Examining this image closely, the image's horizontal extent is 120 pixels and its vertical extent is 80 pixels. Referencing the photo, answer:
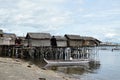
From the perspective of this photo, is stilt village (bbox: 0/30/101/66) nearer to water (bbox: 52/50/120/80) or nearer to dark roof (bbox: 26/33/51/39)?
dark roof (bbox: 26/33/51/39)

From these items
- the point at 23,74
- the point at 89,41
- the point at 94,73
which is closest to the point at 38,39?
the point at 89,41

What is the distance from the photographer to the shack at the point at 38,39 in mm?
59534

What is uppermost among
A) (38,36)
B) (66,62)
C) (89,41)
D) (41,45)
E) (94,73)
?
(38,36)

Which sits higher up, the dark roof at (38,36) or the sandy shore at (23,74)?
the dark roof at (38,36)

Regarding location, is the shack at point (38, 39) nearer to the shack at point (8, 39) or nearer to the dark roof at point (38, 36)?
the dark roof at point (38, 36)

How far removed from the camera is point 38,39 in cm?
5975

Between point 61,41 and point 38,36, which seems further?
point 61,41

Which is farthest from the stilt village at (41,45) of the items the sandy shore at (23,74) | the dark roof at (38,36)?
the sandy shore at (23,74)

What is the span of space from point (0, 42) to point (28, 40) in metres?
6.19

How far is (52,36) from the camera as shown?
6350 centimetres

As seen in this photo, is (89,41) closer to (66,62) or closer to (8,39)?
(66,62)

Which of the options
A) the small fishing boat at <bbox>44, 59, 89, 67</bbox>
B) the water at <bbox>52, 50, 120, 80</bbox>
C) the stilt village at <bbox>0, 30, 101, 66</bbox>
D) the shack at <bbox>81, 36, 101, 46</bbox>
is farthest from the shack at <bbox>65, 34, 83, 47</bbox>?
the water at <bbox>52, 50, 120, 80</bbox>

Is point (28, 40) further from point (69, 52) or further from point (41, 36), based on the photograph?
point (69, 52)

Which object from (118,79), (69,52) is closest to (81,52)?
(69,52)
